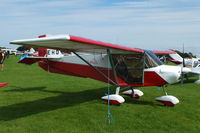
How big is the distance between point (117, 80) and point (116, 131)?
127 inches

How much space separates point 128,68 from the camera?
8.09 meters

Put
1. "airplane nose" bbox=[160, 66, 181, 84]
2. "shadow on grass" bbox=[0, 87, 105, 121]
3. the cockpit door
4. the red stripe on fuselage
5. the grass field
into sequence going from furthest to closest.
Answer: the cockpit door, the red stripe on fuselage, "airplane nose" bbox=[160, 66, 181, 84], "shadow on grass" bbox=[0, 87, 105, 121], the grass field

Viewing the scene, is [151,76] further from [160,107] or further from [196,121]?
[196,121]

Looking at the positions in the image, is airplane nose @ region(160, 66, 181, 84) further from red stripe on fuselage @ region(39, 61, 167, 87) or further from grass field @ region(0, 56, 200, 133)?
grass field @ region(0, 56, 200, 133)

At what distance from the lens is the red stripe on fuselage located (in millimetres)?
7766

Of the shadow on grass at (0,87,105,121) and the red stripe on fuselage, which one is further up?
the red stripe on fuselage

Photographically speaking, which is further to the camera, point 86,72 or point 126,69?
point 86,72

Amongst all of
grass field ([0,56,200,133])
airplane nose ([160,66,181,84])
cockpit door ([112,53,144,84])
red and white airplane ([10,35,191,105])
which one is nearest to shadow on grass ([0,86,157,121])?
grass field ([0,56,200,133])

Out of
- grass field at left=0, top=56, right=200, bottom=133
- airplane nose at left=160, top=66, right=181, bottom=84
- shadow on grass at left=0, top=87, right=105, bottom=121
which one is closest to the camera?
grass field at left=0, top=56, right=200, bottom=133

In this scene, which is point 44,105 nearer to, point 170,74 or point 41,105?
point 41,105

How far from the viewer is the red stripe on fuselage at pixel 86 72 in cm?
777

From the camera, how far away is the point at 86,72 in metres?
9.05

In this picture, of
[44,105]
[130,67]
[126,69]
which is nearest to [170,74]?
[130,67]

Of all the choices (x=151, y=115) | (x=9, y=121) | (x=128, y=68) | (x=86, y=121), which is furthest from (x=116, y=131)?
(x=128, y=68)
